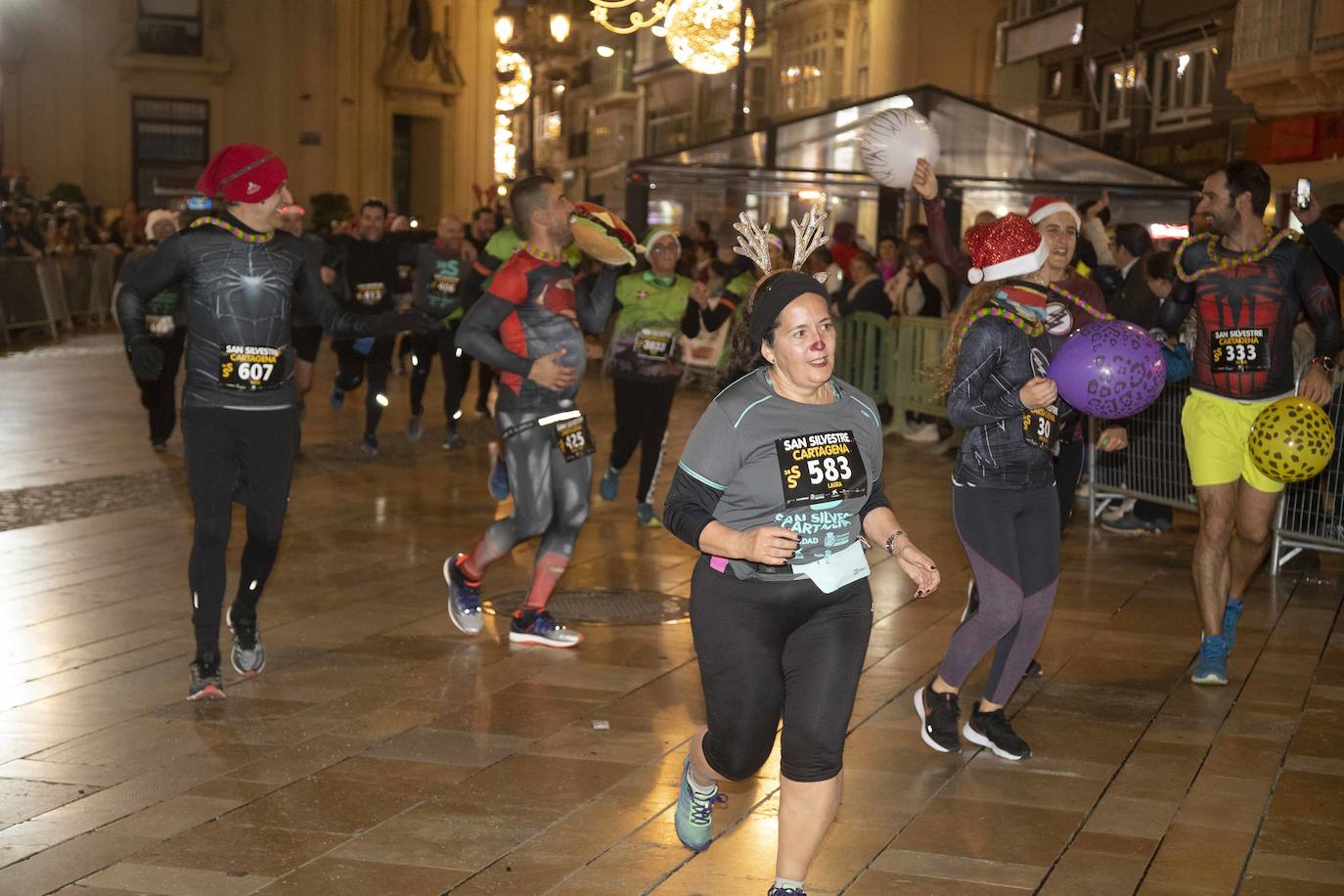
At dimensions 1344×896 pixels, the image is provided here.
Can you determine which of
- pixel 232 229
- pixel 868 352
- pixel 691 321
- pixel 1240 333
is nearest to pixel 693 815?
pixel 232 229

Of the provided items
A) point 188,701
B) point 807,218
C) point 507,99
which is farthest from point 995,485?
point 507,99

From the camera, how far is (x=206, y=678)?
6762mm

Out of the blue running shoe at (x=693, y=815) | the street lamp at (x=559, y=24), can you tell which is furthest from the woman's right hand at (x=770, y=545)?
the street lamp at (x=559, y=24)

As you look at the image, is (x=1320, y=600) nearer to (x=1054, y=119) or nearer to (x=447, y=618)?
(x=447, y=618)

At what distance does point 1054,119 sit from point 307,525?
22.5m

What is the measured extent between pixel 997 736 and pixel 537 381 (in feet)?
8.31

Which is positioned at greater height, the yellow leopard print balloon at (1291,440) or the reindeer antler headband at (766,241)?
the reindeer antler headband at (766,241)

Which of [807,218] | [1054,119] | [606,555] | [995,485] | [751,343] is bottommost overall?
[606,555]

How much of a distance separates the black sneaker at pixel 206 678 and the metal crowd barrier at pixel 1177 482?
17.4 ft

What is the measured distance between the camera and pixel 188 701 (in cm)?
673

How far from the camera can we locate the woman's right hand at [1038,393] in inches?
225

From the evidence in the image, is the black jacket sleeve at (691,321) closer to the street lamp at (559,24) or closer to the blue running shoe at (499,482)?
the blue running shoe at (499,482)

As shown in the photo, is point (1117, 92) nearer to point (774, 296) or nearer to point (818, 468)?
point (774, 296)

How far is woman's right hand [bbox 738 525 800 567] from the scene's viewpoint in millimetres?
4156
